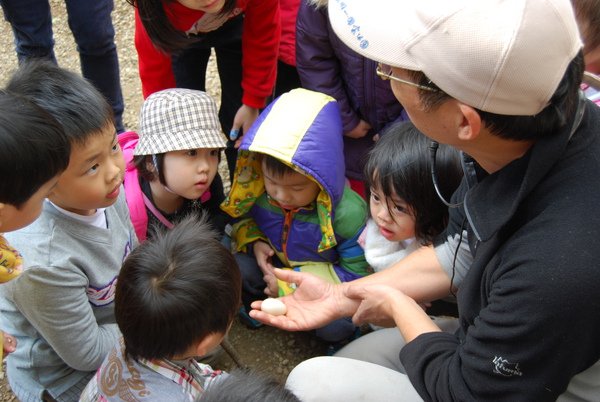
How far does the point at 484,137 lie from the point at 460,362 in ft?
1.72

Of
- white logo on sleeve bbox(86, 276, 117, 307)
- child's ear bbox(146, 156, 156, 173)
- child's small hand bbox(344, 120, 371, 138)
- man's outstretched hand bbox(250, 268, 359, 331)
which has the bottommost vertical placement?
man's outstretched hand bbox(250, 268, 359, 331)

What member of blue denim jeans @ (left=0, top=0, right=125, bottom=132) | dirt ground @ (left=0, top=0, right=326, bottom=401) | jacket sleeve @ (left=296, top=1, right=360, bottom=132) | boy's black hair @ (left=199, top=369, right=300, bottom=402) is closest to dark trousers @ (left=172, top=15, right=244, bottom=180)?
jacket sleeve @ (left=296, top=1, right=360, bottom=132)

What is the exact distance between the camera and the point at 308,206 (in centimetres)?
231

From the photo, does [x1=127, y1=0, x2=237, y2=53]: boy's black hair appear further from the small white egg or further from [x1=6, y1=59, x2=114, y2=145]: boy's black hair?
the small white egg

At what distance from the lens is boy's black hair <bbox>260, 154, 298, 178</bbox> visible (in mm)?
2166

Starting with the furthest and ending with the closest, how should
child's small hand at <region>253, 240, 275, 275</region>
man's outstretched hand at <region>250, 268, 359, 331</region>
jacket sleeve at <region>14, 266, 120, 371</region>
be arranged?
1. child's small hand at <region>253, 240, 275, 275</region>
2. man's outstretched hand at <region>250, 268, 359, 331</region>
3. jacket sleeve at <region>14, 266, 120, 371</region>

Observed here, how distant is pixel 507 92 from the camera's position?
1.04 meters

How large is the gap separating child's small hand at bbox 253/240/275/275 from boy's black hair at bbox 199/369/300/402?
51.9 inches

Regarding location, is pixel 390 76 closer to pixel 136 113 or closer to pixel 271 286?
pixel 271 286

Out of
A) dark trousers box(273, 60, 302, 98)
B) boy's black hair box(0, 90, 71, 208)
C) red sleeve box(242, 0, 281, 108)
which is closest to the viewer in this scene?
boy's black hair box(0, 90, 71, 208)

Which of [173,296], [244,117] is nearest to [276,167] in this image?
[244,117]

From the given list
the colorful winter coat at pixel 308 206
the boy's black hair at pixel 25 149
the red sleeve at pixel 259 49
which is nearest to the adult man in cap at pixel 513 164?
the boy's black hair at pixel 25 149

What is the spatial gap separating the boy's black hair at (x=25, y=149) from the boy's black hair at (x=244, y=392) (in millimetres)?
652

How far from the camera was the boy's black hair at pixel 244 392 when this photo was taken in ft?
3.19
